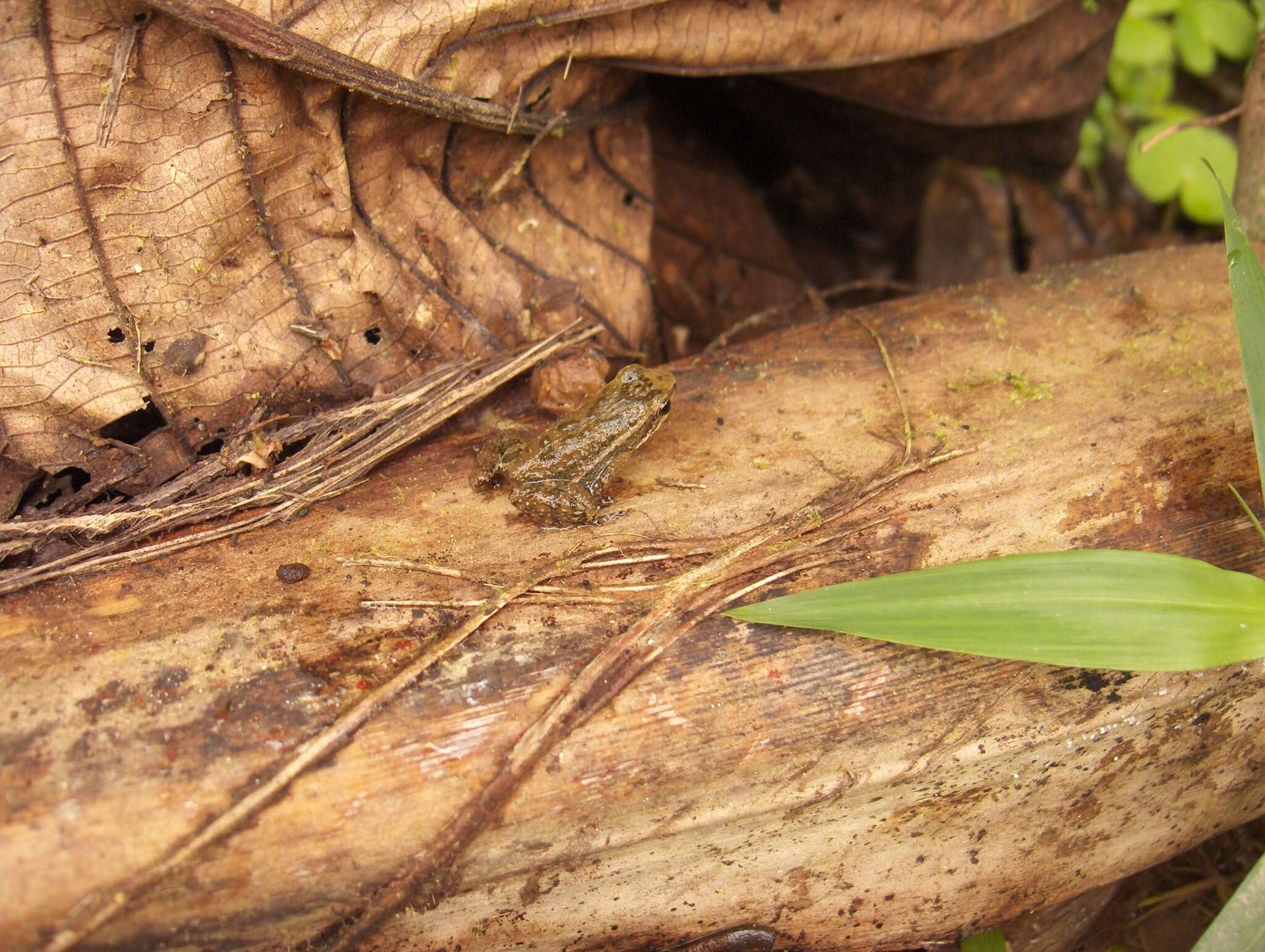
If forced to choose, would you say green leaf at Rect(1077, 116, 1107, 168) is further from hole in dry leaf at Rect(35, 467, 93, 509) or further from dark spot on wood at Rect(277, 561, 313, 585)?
hole in dry leaf at Rect(35, 467, 93, 509)

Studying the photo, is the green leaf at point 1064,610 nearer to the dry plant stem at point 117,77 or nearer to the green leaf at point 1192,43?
the dry plant stem at point 117,77

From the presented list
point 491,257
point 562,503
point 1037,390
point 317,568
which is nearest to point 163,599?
point 317,568

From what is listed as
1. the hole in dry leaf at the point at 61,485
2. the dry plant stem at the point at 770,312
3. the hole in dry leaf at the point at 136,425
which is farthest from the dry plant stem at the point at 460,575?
the dry plant stem at the point at 770,312

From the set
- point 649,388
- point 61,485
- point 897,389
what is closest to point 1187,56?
point 897,389

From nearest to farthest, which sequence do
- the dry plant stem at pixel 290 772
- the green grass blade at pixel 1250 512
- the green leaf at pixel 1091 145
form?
the dry plant stem at pixel 290 772 → the green grass blade at pixel 1250 512 → the green leaf at pixel 1091 145

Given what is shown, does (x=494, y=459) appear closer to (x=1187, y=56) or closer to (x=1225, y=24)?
(x=1187, y=56)

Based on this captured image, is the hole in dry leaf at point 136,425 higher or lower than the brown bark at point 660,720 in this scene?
higher
